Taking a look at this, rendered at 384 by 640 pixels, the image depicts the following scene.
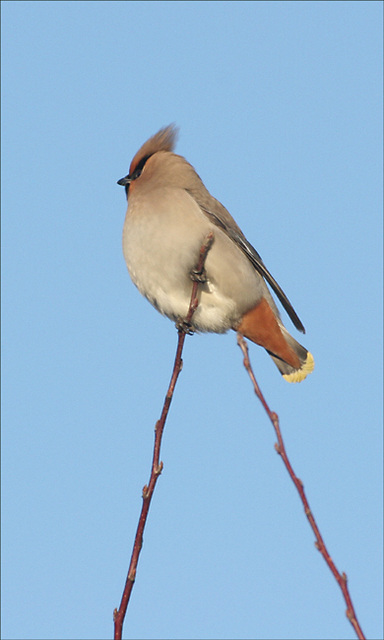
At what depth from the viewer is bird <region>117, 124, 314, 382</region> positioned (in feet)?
15.2

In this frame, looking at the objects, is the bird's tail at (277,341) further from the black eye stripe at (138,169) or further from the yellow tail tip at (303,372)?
the black eye stripe at (138,169)

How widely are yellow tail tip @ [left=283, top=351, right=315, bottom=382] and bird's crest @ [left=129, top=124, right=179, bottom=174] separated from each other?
1.55 m

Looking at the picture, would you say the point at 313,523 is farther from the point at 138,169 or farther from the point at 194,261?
the point at 138,169

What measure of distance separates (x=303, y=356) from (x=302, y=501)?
3566mm

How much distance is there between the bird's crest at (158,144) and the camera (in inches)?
217

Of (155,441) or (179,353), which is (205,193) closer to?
(179,353)

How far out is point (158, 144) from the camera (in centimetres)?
556

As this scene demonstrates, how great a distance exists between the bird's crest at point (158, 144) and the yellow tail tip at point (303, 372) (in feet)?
5.07

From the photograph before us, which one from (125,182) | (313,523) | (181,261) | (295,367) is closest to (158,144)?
(125,182)

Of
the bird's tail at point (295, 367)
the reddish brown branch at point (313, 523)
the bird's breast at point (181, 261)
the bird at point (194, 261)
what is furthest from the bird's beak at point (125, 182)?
the reddish brown branch at point (313, 523)

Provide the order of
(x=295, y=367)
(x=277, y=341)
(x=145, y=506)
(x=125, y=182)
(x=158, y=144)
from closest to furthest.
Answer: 1. (x=145, y=506)
2. (x=277, y=341)
3. (x=295, y=367)
4. (x=125, y=182)
5. (x=158, y=144)

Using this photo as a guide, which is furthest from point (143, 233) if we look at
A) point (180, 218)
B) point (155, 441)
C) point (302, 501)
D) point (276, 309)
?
point (302, 501)

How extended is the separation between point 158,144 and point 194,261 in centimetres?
133

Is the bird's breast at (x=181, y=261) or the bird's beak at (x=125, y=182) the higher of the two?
the bird's beak at (x=125, y=182)
